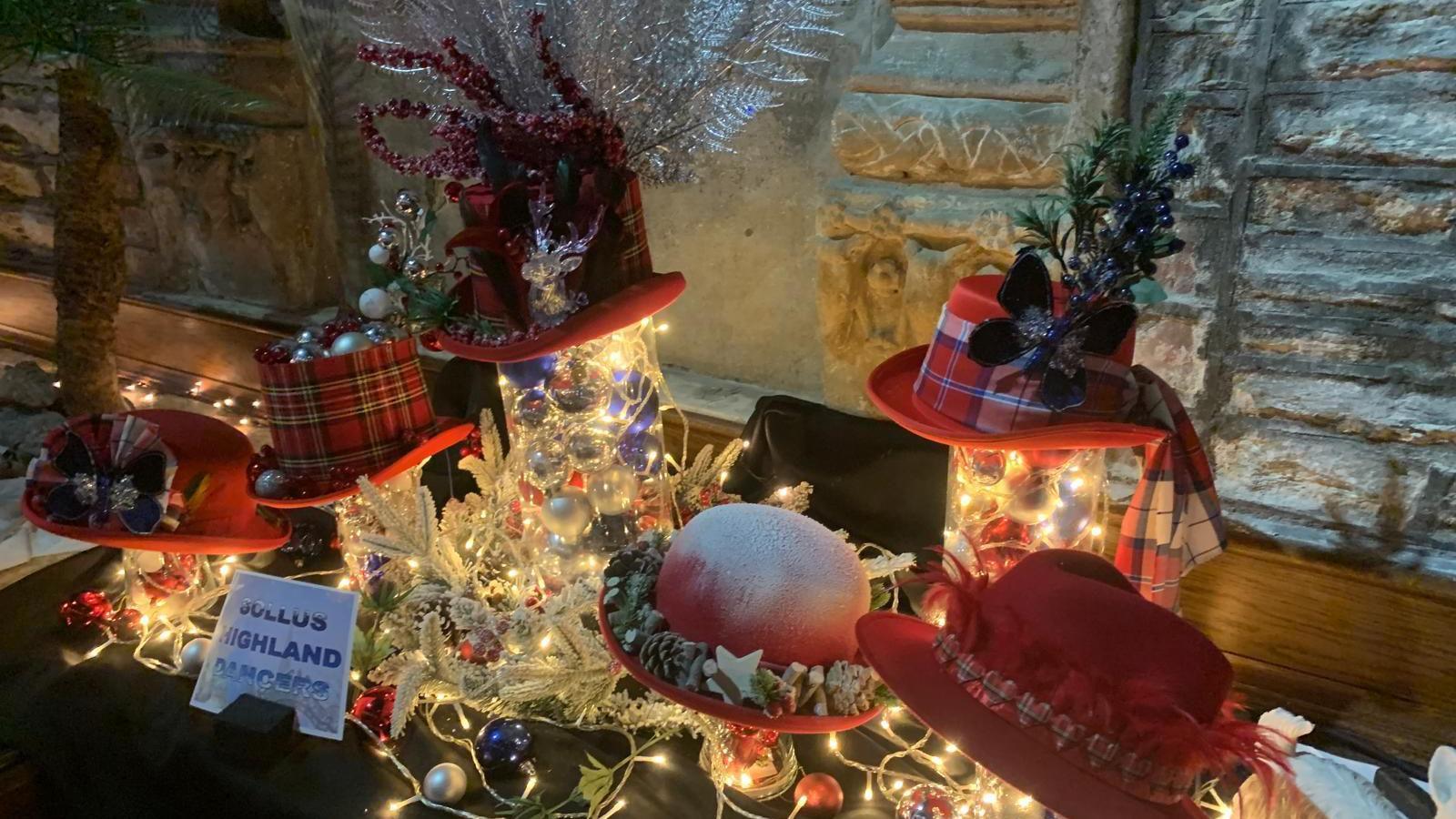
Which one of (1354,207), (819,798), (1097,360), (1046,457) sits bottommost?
(819,798)

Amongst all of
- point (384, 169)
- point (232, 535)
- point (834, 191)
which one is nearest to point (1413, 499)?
point (834, 191)

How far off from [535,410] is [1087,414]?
0.61m

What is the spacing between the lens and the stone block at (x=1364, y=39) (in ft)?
3.16

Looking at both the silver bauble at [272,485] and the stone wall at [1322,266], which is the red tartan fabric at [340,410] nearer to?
the silver bauble at [272,485]

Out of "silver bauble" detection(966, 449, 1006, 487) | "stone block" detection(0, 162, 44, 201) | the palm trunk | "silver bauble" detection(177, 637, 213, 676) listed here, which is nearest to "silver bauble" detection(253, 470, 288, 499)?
"silver bauble" detection(177, 637, 213, 676)

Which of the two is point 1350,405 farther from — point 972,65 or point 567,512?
point 567,512

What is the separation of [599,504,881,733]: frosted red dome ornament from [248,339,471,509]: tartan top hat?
38 cm

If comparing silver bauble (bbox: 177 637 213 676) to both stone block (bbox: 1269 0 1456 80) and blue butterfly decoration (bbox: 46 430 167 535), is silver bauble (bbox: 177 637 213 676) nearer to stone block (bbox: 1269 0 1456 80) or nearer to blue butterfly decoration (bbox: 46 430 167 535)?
blue butterfly decoration (bbox: 46 430 167 535)

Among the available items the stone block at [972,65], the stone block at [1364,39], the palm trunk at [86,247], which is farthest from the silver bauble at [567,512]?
the palm trunk at [86,247]

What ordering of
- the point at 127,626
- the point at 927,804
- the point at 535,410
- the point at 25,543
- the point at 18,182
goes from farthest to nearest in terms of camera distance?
the point at 18,182 → the point at 25,543 → the point at 127,626 → the point at 535,410 → the point at 927,804

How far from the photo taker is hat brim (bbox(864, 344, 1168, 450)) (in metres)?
0.82

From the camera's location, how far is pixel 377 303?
3.55 ft

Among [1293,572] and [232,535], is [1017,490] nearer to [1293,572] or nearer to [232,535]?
[1293,572]

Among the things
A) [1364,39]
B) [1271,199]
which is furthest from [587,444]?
[1364,39]
